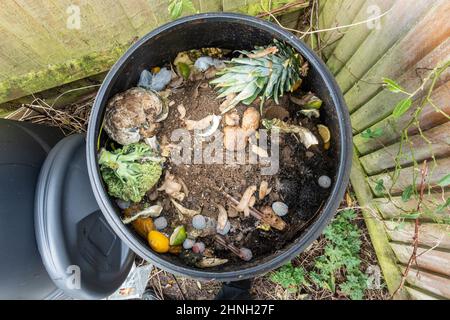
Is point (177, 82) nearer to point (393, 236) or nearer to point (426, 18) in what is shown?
point (426, 18)

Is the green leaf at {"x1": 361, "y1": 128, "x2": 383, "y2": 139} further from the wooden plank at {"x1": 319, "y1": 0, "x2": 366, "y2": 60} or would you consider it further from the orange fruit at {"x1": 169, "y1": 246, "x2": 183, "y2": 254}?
the orange fruit at {"x1": 169, "y1": 246, "x2": 183, "y2": 254}

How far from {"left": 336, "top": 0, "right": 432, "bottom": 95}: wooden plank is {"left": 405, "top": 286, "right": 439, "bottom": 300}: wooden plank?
36.8 inches

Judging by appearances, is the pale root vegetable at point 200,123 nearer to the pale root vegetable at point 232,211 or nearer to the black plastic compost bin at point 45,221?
the pale root vegetable at point 232,211

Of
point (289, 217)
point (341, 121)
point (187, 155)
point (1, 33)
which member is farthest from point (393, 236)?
point (1, 33)

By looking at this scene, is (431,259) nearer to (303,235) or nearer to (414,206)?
(414,206)

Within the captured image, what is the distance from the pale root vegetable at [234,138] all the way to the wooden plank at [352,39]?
62cm

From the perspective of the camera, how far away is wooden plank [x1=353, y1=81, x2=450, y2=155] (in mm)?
1165

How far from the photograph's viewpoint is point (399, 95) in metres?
1.38

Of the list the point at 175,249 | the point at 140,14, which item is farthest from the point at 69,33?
the point at 175,249

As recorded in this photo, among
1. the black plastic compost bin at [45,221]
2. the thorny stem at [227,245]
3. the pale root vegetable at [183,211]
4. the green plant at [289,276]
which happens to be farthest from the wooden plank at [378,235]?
the black plastic compost bin at [45,221]

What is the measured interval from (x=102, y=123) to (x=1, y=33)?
0.45 meters

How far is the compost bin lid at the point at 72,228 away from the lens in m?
1.28
